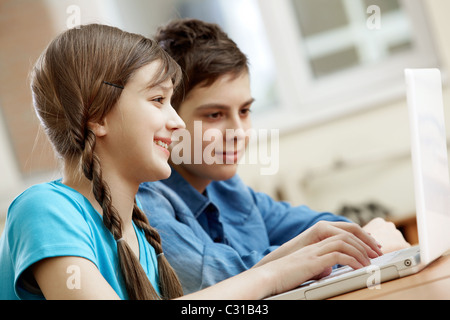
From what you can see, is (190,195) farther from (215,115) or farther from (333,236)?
(333,236)

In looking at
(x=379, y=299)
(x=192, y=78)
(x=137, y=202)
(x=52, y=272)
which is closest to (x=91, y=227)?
(x=52, y=272)

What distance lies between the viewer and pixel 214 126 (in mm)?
973

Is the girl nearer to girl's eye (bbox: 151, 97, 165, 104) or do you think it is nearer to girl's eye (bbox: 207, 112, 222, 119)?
girl's eye (bbox: 151, 97, 165, 104)

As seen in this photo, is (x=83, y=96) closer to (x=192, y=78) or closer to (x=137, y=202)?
(x=137, y=202)

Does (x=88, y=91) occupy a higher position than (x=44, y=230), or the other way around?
(x=88, y=91)

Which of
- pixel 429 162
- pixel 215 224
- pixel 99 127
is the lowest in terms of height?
pixel 215 224

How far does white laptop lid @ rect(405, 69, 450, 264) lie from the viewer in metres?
0.56

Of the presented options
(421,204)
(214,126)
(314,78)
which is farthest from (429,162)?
(314,78)

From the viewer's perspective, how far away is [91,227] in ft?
2.09

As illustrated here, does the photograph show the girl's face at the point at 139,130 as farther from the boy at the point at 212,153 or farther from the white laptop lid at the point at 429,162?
the white laptop lid at the point at 429,162

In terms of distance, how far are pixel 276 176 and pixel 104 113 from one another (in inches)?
76.3

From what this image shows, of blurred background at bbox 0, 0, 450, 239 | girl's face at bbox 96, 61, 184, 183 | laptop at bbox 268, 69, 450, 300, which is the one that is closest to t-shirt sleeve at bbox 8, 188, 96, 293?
girl's face at bbox 96, 61, 184, 183

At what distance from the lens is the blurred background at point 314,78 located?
2.49 meters

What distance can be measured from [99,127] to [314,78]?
213 centimetres
